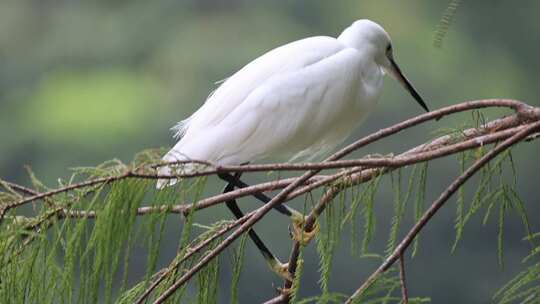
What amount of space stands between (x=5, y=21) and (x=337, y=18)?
1239 millimetres

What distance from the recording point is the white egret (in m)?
1.13

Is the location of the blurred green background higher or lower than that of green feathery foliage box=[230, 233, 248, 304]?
lower

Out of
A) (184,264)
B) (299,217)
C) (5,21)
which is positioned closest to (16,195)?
(184,264)

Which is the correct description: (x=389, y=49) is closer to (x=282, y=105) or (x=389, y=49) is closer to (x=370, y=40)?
(x=370, y=40)

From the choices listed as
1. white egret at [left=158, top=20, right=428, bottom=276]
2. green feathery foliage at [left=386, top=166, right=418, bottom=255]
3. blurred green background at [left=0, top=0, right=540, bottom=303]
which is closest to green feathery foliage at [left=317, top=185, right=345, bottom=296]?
green feathery foliage at [left=386, top=166, right=418, bottom=255]

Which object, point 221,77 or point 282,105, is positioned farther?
point 221,77

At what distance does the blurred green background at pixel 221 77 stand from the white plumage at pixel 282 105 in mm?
1727

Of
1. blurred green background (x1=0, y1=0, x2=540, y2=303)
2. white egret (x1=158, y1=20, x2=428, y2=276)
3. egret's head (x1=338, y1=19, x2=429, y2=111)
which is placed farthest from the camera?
blurred green background (x1=0, y1=0, x2=540, y2=303)

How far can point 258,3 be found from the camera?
145 inches

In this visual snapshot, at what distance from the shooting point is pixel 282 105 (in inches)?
45.3

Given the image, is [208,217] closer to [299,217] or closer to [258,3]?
[258,3]

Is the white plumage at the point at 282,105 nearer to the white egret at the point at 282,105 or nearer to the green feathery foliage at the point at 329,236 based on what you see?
the white egret at the point at 282,105

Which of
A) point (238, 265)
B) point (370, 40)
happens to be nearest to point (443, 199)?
point (238, 265)

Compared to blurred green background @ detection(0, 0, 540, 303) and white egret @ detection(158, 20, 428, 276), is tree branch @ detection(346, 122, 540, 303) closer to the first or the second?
white egret @ detection(158, 20, 428, 276)
